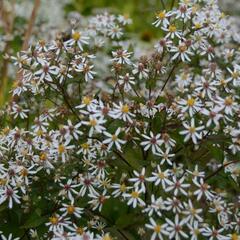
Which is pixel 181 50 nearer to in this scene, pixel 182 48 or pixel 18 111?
pixel 182 48

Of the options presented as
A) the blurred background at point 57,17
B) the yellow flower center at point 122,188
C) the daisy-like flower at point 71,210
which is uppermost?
the yellow flower center at point 122,188

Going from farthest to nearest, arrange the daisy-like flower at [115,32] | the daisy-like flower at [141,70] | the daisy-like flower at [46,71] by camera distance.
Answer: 1. the daisy-like flower at [115,32]
2. the daisy-like flower at [141,70]
3. the daisy-like flower at [46,71]

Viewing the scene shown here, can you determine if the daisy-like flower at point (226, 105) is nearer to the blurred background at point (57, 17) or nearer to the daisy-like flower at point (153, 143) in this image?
the daisy-like flower at point (153, 143)

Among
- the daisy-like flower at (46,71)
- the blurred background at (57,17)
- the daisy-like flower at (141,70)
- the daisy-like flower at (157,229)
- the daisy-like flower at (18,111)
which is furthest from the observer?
the blurred background at (57,17)

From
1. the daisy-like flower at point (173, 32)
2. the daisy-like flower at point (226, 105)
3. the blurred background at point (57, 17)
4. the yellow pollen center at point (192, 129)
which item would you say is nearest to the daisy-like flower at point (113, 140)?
the yellow pollen center at point (192, 129)

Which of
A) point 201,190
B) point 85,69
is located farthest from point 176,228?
point 85,69

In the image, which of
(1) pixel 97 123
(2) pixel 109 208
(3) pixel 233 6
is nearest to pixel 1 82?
(2) pixel 109 208

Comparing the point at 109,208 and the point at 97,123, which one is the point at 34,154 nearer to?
the point at 97,123
